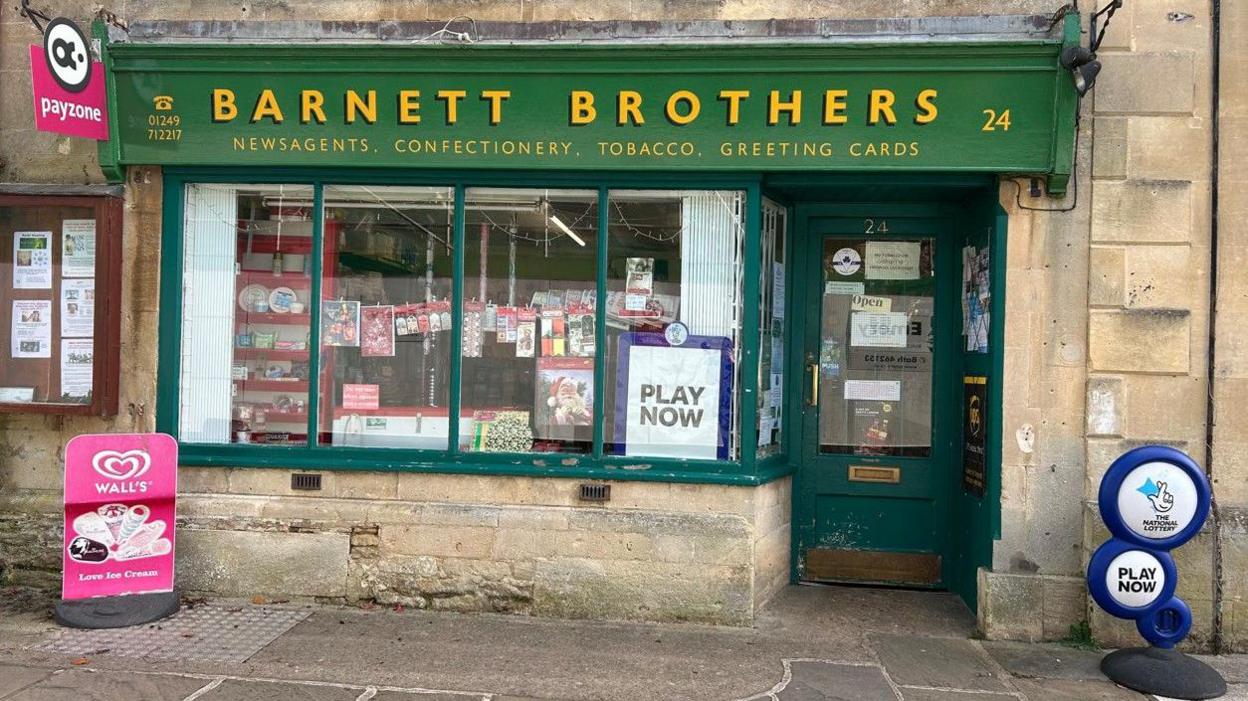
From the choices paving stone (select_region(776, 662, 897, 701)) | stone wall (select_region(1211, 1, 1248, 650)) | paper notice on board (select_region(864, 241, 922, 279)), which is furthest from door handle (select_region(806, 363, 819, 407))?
stone wall (select_region(1211, 1, 1248, 650))

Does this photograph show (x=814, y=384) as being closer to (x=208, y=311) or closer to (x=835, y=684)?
(x=835, y=684)

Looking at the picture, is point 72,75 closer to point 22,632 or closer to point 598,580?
point 22,632

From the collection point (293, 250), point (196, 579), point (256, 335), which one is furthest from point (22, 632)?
point (293, 250)

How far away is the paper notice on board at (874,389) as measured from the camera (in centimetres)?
677

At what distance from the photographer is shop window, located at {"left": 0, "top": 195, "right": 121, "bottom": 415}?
6.32 m

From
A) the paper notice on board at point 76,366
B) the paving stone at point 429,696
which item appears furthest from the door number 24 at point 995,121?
the paper notice on board at point 76,366

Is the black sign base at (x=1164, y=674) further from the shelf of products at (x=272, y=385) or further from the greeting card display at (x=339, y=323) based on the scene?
the shelf of products at (x=272, y=385)

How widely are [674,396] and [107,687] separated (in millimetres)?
3675

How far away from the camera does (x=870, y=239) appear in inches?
268

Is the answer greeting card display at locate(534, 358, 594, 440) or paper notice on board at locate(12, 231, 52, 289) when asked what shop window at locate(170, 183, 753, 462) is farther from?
paper notice on board at locate(12, 231, 52, 289)

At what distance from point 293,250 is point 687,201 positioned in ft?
9.27

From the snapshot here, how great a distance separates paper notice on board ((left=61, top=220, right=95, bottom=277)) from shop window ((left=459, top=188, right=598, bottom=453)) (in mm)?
2575

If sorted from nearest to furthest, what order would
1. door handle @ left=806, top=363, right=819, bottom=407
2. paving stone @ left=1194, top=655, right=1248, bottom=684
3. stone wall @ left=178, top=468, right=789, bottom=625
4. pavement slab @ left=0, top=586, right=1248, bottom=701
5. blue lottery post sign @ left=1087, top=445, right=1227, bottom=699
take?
pavement slab @ left=0, top=586, right=1248, bottom=701 → blue lottery post sign @ left=1087, top=445, right=1227, bottom=699 → paving stone @ left=1194, top=655, right=1248, bottom=684 → stone wall @ left=178, top=468, right=789, bottom=625 → door handle @ left=806, top=363, right=819, bottom=407

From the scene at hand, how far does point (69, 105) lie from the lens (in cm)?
600
